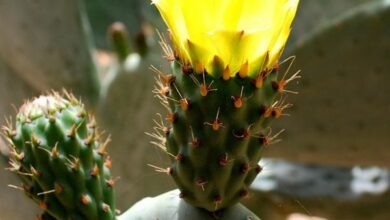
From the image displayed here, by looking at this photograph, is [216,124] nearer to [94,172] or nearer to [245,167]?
[245,167]

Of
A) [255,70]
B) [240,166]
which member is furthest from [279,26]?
[240,166]

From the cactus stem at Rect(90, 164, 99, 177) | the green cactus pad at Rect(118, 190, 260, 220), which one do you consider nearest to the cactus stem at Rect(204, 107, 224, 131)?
the green cactus pad at Rect(118, 190, 260, 220)

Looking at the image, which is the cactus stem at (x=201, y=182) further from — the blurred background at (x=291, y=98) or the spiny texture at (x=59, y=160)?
the blurred background at (x=291, y=98)

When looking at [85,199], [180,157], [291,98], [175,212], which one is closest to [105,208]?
[85,199]

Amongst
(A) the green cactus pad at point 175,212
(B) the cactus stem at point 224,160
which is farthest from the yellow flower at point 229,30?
(A) the green cactus pad at point 175,212

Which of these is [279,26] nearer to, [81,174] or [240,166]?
[240,166]

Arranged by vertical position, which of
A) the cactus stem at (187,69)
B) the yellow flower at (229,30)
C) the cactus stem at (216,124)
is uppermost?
the yellow flower at (229,30)
